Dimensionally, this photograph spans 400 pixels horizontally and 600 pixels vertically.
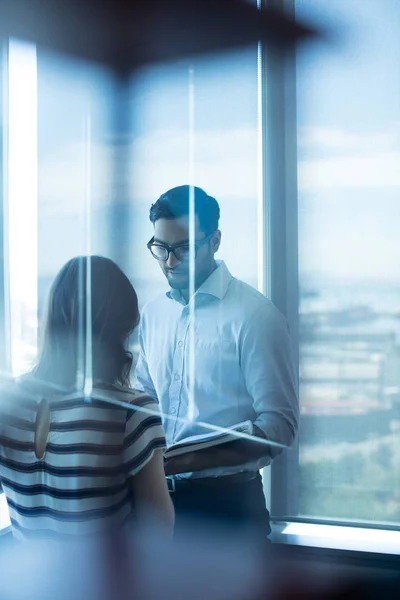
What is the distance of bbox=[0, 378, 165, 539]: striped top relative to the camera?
106 centimetres

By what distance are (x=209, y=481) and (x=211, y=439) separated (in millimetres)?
85

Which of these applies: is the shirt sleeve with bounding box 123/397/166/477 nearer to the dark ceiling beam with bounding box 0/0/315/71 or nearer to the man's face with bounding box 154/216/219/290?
the man's face with bounding box 154/216/219/290

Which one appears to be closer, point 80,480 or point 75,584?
point 80,480

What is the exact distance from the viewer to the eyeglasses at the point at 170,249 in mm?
1280

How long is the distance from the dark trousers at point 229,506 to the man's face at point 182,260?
1.36 feet

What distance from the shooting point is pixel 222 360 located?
129cm

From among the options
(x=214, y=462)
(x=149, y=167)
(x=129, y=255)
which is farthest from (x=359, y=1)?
(x=214, y=462)

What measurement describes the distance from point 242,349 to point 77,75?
71 cm

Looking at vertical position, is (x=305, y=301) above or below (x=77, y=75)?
below

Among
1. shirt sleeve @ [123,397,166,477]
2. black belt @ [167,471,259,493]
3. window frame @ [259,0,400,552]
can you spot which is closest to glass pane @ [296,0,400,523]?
window frame @ [259,0,400,552]

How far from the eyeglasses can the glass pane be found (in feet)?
0.78

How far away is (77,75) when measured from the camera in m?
1.38

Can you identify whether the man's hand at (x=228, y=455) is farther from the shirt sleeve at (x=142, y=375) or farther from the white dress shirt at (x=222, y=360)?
the shirt sleeve at (x=142, y=375)

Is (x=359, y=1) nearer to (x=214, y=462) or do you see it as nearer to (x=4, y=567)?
(x=214, y=462)
